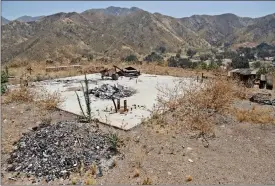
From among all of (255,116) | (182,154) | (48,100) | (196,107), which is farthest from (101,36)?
(182,154)

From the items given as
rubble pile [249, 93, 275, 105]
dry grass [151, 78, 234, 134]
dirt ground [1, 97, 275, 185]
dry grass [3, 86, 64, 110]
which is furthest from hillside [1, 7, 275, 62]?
dirt ground [1, 97, 275, 185]

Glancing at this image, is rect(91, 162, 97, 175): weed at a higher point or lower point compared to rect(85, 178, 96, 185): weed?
higher

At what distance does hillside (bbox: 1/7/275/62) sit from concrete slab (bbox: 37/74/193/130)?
24.0 meters

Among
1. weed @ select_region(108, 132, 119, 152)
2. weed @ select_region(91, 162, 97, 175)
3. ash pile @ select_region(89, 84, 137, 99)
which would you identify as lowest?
weed @ select_region(91, 162, 97, 175)

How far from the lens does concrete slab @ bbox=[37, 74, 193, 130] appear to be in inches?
291

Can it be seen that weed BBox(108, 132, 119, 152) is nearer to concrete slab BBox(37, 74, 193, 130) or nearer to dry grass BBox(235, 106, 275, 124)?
concrete slab BBox(37, 74, 193, 130)

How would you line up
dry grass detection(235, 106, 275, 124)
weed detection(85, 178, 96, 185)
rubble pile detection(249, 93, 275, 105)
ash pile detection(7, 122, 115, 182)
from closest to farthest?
weed detection(85, 178, 96, 185) → ash pile detection(7, 122, 115, 182) → dry grass detection(235, 106, 275, 124) → rubble pile detection(249, 93, 275, 105)

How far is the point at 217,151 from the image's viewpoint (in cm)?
595

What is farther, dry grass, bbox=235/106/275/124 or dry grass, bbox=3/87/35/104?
dry grass, bbox=3/87/35/104

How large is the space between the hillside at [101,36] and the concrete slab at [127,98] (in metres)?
24.0

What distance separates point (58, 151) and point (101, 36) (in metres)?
80.3

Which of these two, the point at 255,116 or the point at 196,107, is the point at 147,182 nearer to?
the point at 196,107

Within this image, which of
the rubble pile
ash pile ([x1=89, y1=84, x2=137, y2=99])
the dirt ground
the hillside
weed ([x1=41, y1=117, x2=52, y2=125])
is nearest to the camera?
the dirt ground

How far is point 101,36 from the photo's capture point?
3290 inches
